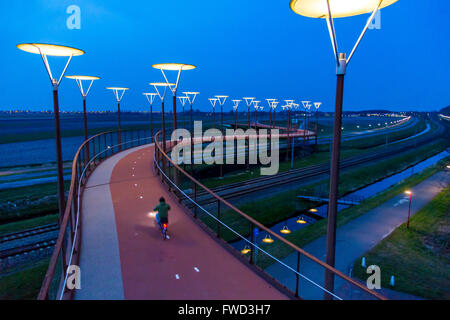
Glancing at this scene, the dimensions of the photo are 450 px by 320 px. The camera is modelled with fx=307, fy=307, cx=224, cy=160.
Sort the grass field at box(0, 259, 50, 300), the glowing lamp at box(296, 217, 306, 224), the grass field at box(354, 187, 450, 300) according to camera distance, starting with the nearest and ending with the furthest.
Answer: the grass field at box(0, 259, 50, 300), the grass field at box(354, 187, 450, 300), the glowing lamp at box(296, 217, 306, 224)

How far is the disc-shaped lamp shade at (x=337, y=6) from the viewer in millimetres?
6186

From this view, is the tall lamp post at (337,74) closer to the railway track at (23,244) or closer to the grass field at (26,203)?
the railway track at (23,244)

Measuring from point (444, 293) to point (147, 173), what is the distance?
14.3m

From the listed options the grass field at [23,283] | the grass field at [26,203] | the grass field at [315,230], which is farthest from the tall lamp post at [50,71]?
the grass field at [26,203]

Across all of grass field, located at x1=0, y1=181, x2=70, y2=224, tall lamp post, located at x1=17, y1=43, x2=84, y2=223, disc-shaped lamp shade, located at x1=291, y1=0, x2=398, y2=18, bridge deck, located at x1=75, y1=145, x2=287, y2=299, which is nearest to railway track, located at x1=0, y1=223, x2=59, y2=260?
grass field, located at x1=0, y1=181, x2=70, y2=224

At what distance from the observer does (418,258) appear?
1703cm

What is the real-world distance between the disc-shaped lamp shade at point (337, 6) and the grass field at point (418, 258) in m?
12.7

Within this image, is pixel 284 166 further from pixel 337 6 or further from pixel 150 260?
pixel 150 260

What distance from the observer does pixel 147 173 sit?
13.7 m

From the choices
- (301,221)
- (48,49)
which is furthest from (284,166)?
(48,49)

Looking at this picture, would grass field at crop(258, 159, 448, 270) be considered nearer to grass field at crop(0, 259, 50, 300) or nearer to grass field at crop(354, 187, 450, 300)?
grass field at crop(354, 187, 450, 300)

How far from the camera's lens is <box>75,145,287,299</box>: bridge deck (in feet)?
16.6
